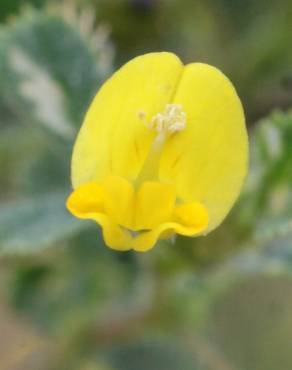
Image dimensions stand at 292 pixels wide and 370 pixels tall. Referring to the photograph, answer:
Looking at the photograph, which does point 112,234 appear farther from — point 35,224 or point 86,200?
point 35,224

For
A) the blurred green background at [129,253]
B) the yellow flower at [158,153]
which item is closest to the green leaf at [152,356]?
the blurred green background at [129,253]

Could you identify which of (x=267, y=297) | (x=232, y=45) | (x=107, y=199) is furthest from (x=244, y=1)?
(x=107, y=199)

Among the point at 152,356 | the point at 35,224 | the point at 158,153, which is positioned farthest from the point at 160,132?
the point at 152,356

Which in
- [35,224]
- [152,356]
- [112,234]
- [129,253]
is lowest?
[152,356]

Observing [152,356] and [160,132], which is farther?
[152,356]

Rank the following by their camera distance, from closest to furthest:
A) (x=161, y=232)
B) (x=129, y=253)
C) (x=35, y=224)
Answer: (x=161, y=232) < (x=35, y=224) < (x=129, y=253)

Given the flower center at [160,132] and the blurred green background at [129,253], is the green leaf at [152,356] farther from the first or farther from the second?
the flower center at [160,132]

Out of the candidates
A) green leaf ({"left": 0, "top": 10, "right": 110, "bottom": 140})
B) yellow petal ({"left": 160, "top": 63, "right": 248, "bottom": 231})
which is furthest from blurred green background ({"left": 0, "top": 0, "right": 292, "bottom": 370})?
yellow petal ({"left": 160, "top": 63, "right": 248, "bottom": 231})

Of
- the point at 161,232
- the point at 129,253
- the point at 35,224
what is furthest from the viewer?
the point at 129,253
